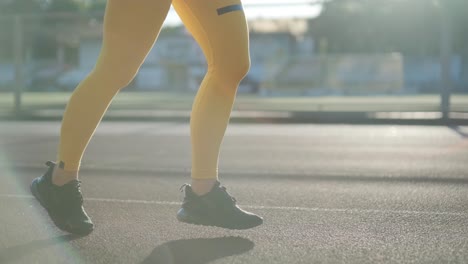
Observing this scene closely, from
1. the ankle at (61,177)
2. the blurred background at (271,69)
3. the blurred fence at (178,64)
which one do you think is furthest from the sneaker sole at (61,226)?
the blurred fence at (178,64)

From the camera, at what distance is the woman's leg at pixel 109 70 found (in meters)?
3.18

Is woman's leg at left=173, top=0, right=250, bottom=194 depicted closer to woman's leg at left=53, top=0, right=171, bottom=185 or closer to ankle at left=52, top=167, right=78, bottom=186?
woman's leg at left=53, top=0, right=171, bottom=185

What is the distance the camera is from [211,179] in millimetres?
3346

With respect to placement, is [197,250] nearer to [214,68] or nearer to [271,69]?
[214,68]

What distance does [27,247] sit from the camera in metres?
3.05

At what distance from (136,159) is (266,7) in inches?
326

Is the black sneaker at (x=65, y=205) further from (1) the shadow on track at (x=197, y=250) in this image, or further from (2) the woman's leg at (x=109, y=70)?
(1) the shadow on track at (x=197, y=250)

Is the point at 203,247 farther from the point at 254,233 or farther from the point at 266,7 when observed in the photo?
the point at 266,7

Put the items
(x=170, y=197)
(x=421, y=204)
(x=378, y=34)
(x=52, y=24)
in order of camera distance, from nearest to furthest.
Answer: (x=421, y=204), (x=170, y=197), (x=52, y=24), (x=378, y=34)

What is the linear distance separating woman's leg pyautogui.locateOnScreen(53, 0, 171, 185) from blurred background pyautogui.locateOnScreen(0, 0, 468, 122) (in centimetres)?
1090

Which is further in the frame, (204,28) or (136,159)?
(136,159)

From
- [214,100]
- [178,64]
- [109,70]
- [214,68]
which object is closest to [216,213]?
[214,100]

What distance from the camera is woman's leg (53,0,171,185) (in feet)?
10.4

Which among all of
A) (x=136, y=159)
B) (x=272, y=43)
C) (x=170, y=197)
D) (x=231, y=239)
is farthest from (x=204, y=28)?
(x=272, y=43)
